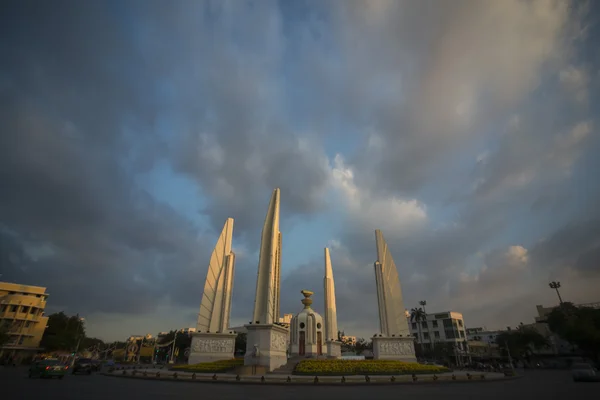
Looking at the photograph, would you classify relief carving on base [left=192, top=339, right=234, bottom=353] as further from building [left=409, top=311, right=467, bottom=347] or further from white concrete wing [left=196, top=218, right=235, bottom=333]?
building [left=409, top=311, right=467, bottom=347]

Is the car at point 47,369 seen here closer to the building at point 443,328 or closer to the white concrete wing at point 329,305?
the white concrete wing at point 329,305

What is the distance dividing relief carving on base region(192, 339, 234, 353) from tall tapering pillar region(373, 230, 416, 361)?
13.1 meters

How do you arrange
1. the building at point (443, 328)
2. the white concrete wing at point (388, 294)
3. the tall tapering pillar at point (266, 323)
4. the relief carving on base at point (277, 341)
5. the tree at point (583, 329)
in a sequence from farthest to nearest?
the building at point (443, 328)
the tree at point (583, 329)
the white concrete wing at point (388, 294)
the relief carving on base at point (277, 341)
the tall tapering pillar at point (266, 323)

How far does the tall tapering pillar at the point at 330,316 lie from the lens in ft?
115

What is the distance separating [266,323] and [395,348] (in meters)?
13.2

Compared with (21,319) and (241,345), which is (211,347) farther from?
(21,319)

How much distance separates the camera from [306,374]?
18.8 m

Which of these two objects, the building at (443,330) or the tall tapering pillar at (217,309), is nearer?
the tall tapering pillar at (217,309)

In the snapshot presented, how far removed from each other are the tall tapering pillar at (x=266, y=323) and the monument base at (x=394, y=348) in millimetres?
9162

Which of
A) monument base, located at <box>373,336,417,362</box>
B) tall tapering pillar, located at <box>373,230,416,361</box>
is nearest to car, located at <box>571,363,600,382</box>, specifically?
monument base, located at <box>373,336,417,362</box>

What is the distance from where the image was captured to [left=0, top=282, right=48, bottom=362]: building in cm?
4325

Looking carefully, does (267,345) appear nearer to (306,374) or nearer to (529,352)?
(306,374)

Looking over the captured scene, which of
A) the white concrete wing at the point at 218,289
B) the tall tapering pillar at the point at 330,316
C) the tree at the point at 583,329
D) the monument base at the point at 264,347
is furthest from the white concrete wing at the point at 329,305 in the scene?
the tree at the point at 583,329

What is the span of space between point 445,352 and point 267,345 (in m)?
45.3
